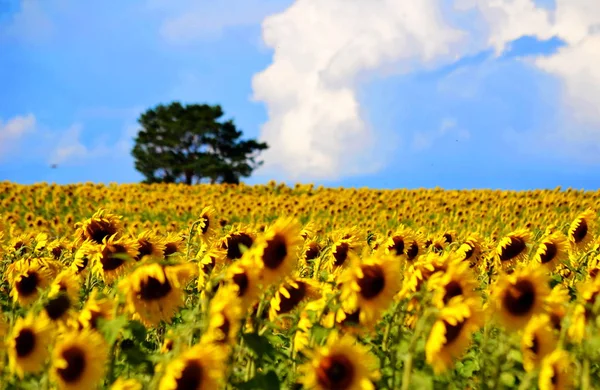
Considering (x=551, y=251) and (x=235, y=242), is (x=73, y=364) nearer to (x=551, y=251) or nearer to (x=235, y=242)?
(x=235, y=242)

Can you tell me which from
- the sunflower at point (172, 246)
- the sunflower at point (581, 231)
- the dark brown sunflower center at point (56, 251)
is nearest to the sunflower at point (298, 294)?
the sunflower at point (172, 246)

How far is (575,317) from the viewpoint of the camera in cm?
373

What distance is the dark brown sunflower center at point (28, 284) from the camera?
503 centimetres

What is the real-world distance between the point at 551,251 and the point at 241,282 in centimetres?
336

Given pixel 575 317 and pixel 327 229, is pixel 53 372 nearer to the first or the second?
pixel 575 317

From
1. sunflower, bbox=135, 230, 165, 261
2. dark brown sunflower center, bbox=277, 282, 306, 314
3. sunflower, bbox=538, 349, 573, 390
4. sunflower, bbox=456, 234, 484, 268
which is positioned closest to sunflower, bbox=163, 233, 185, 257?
sunflower, bbox=135, 230, 165, 261

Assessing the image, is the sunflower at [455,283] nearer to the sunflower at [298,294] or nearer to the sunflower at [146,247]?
the sunflower at [298,294]

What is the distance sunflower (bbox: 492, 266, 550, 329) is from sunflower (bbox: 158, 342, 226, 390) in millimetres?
1583

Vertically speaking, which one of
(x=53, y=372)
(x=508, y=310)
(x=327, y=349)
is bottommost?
(x=53, y=372)

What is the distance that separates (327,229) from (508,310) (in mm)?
12007

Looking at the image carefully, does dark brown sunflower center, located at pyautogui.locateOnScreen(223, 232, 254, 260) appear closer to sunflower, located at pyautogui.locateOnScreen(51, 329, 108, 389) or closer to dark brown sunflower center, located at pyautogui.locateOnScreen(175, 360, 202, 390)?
sunflower, located at pyautogui.locateOnScreen(51, 329, 108, 389)

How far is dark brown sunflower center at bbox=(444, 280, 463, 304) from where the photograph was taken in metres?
3.54

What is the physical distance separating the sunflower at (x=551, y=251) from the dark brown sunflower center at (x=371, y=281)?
9.01 ft

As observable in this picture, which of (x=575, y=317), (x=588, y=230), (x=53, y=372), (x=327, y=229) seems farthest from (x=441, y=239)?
(x=327, y=229)
